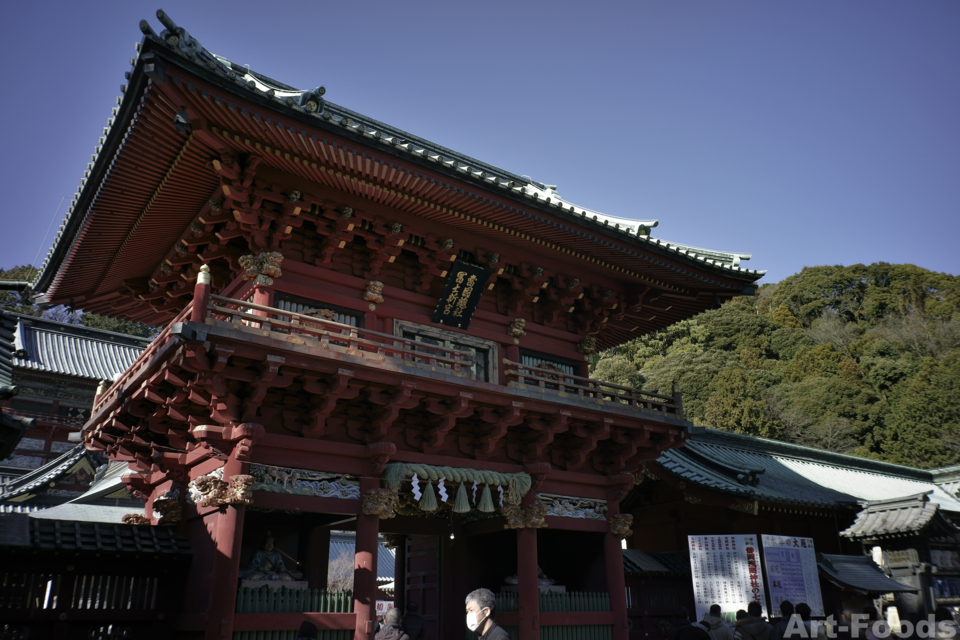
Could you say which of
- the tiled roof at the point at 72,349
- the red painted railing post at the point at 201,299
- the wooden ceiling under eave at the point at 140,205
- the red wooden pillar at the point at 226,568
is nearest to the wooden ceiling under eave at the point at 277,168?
the wooden ceiling under eave at the point at 140,205

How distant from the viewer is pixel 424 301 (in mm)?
13398

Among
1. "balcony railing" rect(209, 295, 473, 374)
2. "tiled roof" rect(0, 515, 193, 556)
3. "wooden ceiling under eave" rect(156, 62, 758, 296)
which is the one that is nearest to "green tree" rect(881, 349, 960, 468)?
"wooden ceiling under eave" rect(156, 62, 758, 296)

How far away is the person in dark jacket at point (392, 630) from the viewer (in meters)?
8.27

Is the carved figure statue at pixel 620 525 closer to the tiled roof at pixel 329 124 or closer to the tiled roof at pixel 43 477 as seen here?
the tiled roof at pixel 329 124

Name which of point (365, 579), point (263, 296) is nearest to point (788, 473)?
point (365, 579)

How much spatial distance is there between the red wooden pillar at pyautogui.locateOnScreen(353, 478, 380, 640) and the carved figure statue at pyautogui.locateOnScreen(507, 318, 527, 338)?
492 centimetres

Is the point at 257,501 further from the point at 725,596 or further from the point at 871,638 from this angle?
the point at 725,596

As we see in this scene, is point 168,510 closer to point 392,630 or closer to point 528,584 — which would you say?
point 392,630

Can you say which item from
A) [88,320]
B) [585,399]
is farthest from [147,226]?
[88,320]

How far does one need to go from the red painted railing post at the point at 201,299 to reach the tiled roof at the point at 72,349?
22.7 m

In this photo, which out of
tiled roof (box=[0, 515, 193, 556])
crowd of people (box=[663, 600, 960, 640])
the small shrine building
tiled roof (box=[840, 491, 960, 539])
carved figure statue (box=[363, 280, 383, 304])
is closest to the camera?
crowd of people (box=[663, 600, 960, 640])

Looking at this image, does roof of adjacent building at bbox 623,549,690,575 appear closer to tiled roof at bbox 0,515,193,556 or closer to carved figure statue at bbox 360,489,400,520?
carved figure statue at bbox 360,489,400,520

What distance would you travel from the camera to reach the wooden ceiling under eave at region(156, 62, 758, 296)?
379 inches

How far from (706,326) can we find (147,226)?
56627mm
